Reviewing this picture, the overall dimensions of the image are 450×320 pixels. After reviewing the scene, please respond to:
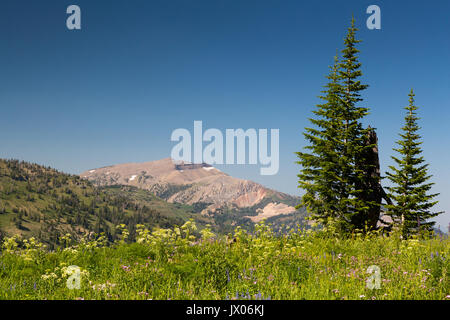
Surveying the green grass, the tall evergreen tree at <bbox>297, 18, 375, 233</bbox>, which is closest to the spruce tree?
the tall evergreen tree at <bbox>297, 18, 375, 233</bbox>

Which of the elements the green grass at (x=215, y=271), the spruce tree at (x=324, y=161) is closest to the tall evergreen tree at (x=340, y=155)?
the spruce tree at (x=324, y=161)

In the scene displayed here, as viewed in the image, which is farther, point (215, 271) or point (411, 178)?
point (411, 178)

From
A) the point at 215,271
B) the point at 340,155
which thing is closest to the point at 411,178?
the point at 340,155

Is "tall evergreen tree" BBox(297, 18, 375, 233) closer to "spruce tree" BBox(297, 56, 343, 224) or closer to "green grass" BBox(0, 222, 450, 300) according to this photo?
"spruce tree" BBox(297, 56, 343, 224)

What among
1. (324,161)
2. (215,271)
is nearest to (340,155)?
(324,161)

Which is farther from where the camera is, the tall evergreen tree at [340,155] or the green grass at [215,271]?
the tall evergreen tree at [340,155]

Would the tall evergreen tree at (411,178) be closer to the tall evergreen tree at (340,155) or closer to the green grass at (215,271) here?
the tall evergreen tree at (340,155)

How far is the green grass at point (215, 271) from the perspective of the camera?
469 centimetres

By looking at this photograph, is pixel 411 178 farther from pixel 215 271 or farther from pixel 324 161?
pixel 215 271

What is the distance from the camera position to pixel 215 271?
564 centimetres

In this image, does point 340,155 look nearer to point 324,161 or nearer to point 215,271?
point 324,161

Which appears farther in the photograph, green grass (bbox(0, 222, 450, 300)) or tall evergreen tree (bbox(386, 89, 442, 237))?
tall evergreen tree (bbox(386, 89, 442, 237))

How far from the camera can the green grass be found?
15.4ft
